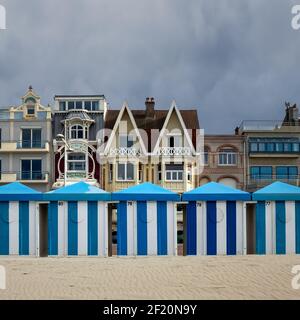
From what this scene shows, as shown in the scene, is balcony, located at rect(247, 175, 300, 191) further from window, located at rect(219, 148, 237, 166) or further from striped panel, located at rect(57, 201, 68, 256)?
striped panel, located at rect(57, 201, 68, 256)

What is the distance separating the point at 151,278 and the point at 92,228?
609cm

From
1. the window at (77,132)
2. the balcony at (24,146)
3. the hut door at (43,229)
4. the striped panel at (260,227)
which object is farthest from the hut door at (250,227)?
the balcony at (24,146)

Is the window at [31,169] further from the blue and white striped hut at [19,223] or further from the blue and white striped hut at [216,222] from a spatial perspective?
the blue and white striped hut at [216,222]

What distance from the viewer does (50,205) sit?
790 inches

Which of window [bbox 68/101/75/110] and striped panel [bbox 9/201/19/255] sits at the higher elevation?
window [bbox 68/101/75/110]

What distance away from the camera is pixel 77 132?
1913 inches

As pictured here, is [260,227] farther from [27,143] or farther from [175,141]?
[27,143]

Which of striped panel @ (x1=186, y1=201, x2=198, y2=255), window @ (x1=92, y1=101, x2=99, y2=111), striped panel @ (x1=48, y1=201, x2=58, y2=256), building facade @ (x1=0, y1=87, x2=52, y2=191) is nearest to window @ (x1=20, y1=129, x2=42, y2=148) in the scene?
building facade @ (x1=0, y1=87, x2=52, y2=191)

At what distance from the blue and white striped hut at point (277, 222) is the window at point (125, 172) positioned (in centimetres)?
2719

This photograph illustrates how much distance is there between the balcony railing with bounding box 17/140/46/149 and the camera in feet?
160

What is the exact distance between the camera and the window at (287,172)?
168 ft

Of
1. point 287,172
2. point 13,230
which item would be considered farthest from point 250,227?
point 287,172

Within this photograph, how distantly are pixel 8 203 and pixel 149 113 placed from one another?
31.5 m

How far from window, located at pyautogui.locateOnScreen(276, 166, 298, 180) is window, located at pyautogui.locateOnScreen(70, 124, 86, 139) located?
52.5 feet
